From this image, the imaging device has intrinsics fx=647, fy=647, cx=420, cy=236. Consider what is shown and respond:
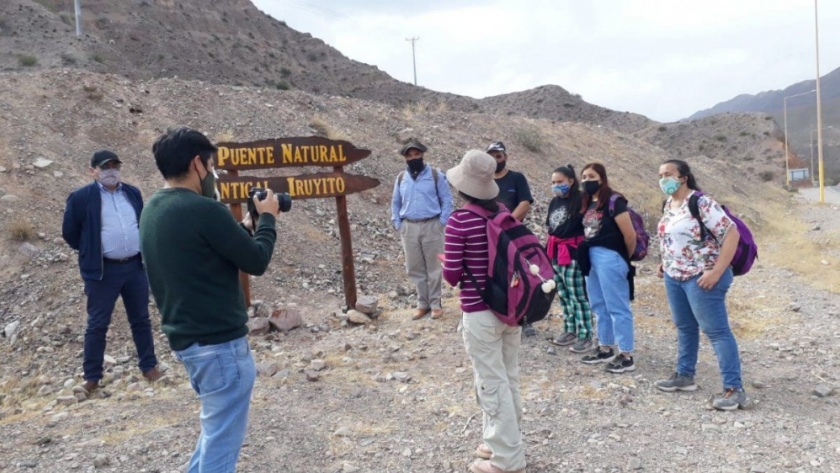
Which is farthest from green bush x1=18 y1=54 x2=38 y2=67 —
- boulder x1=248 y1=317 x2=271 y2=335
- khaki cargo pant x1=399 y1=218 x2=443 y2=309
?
khaki cargo pant x1=399 y1=218 x2=443 y2=309

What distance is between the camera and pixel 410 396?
4.87 meters

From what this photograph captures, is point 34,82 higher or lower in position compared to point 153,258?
higher

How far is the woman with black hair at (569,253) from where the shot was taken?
529 centimetres

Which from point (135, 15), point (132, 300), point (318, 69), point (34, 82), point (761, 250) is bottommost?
point (761, 250)

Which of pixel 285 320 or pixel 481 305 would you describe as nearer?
pixel 481 305

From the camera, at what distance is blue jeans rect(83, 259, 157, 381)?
5.02m

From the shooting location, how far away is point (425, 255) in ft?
21.7

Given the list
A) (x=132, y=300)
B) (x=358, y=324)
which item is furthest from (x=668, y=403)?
(x=132, y=300)

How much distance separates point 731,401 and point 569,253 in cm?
167

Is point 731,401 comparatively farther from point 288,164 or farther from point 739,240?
point 288,164

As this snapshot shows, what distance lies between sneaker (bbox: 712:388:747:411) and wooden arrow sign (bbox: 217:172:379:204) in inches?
166

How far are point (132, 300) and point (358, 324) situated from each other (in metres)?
2.53

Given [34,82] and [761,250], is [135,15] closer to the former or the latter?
[34,82]

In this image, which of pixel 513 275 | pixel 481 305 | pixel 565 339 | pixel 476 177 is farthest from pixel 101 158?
pixel 565 339
